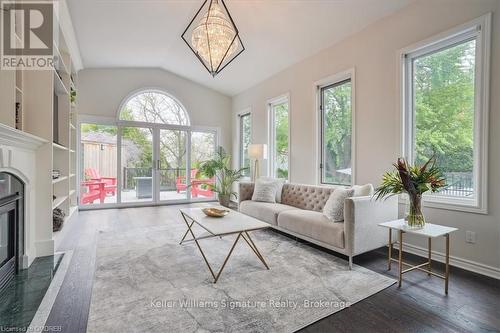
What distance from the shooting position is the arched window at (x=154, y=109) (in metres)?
6.33

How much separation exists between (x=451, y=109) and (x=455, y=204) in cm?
108

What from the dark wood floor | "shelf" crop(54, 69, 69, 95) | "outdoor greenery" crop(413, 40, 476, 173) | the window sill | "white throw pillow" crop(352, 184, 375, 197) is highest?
"shelf" crop(54, 69, 69, 95)

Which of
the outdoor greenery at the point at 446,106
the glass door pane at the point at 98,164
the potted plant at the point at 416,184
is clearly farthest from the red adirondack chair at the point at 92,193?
the outdoor greenery at the point at 446,106

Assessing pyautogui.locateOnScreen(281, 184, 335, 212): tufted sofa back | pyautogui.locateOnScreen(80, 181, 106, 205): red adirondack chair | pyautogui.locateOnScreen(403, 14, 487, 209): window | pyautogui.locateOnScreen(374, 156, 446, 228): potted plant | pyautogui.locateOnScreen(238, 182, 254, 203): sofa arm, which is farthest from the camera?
pyautogui.locateOnScreen(80, 181, 106, 205): red adirondack chair

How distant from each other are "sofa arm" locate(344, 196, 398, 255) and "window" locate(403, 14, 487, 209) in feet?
1.98

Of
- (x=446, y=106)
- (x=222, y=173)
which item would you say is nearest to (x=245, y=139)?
(x=222, y=173)

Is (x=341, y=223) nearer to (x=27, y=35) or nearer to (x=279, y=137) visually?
(x=279, y=137)

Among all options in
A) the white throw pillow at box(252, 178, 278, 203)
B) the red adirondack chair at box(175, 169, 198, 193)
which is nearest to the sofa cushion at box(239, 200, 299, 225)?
the white throw pillow at box(252, 178, 278, 203)

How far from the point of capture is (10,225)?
2529 mm

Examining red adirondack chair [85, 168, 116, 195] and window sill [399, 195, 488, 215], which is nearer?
window sill [399, 195, 488, 215]

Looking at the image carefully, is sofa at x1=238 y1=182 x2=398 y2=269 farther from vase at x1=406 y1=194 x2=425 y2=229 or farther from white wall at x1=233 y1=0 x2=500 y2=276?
white wall at x1=233 y1=0 x2=500 y2=276

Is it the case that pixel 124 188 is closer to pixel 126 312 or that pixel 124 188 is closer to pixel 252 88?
pixel 252 88

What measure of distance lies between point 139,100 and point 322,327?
6.38 m

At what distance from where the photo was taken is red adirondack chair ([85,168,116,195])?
586 centimetres
